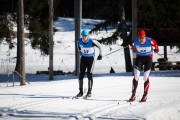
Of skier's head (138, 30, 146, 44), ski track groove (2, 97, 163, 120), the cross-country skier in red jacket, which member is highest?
skier's head (138, 30, 146, 44)

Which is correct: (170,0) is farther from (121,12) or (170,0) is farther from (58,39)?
(58,39)

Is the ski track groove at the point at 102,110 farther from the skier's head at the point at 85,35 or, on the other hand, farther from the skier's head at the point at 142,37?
the skier's head at the point at 85,35

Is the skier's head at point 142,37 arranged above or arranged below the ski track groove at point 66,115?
above

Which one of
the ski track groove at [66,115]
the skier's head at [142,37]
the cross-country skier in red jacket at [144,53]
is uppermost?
the skier's head at [142,37]

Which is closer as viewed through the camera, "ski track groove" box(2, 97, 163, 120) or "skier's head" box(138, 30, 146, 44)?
"ski track groove" box(2, 97, 163, 120)

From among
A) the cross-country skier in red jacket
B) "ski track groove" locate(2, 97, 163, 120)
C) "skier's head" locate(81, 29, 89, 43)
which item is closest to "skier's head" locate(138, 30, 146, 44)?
the cross-country skier in red jacket

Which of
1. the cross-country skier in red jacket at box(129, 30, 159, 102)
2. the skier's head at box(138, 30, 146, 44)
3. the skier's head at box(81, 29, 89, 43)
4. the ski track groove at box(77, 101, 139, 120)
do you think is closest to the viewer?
the ski track groove at box(77, 101, 139, 120)

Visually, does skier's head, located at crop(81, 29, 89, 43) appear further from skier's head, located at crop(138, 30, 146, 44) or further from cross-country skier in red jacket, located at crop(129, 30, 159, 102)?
skier's head, located at crop(138, 30, 146, 44)

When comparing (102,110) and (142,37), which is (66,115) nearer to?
(102,110)

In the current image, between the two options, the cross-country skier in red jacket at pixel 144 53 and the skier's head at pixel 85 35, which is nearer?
the cross-country skier in red jacket at pixel 144 53

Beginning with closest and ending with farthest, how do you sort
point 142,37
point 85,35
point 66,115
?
point 66,115 < point 142,37 < point 85,35

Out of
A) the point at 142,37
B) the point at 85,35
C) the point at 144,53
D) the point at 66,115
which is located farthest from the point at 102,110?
the point at 85,35

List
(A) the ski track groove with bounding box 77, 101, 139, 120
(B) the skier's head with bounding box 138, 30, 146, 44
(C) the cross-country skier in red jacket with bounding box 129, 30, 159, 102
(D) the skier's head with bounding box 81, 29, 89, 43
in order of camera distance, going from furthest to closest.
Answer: (D) the skier's head with bounding box 81, 29, 89, 43 → (C) the cross-country skier in red jacket with bounding box 129, 30, 159, 102 → (B) the skier's head with bounding box 138, 30, 146, 44 → (A) the ski track groove with bounding box 77, 101, 139, 120

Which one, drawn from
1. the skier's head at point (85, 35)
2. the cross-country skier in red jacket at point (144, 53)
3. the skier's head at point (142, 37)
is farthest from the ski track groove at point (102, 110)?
the skier's head at point (85, 35)
